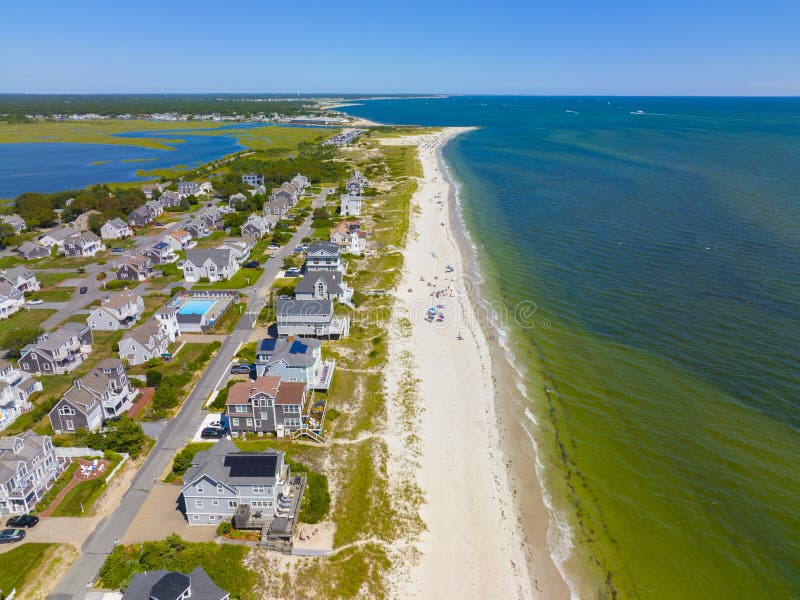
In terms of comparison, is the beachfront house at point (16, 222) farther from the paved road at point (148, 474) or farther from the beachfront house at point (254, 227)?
the paved road at point (148, 474)

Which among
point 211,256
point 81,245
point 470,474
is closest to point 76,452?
point 470,474

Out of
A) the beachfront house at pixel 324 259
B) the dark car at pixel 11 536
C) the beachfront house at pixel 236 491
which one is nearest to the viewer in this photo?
the dark car at pixel 11 536

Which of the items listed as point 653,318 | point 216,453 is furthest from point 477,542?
Answer: point 653,318

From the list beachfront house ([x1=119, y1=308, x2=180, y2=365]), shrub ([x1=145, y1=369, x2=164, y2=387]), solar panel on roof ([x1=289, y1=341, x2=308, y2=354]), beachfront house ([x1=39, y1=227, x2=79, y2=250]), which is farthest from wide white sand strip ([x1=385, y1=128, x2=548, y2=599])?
beachfront house ([x1=39, y1=227, x2=79, y2=250])

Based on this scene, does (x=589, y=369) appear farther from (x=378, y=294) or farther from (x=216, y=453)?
(x=216, y=453)

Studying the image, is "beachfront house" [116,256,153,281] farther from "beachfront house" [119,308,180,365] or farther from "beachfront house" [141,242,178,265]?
"beachfront house" [119,308,180,365]

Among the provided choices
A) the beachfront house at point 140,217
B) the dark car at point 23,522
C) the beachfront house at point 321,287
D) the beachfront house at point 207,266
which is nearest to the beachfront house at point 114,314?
the beachfront house at point 207,266
